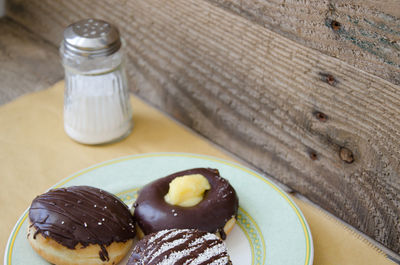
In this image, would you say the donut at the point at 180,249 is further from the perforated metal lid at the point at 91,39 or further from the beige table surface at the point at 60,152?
the perforated metal lid at the point at 91,39

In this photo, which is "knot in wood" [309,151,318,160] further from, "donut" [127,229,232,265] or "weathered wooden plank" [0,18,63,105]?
"weathered wooden plank" [0,18,63,105]

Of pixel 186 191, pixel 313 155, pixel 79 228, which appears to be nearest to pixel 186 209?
pixel 186 191

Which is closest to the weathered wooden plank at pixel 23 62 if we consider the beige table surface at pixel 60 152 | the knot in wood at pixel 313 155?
the beige table surface at pixel 60 152

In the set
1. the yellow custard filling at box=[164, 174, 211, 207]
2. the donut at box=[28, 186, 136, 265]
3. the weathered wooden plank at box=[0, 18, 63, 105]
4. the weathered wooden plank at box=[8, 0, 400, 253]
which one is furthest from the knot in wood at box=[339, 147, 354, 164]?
the weathered wooden plank at box=[0, 18, 63, 105]

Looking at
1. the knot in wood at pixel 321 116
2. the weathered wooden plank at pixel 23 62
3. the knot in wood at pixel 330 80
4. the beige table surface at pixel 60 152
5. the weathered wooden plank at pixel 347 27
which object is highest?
the weathered wooden plank at pixel 347 27

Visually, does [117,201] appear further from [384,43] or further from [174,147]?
[384,43]

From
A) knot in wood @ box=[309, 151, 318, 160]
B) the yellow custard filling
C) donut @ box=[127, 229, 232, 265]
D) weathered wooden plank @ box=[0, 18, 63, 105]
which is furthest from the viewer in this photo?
weathered wooden plank @ box=[0, 18, 63, 105]
